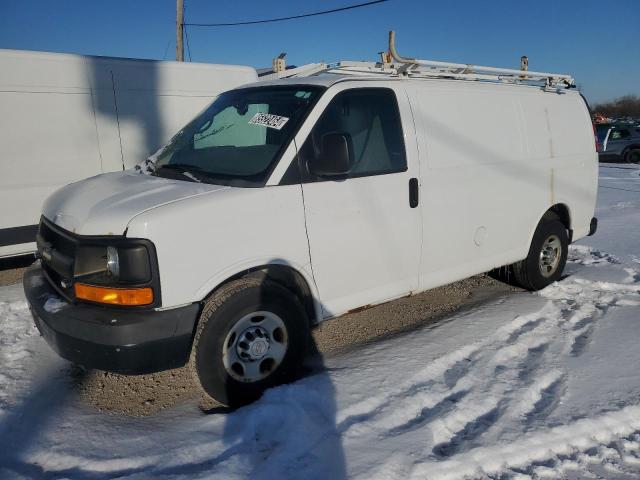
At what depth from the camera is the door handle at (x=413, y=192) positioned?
12.5 ft

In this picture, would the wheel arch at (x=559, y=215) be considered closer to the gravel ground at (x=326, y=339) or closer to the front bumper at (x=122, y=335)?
the gravel ground at (x=326, y=339)

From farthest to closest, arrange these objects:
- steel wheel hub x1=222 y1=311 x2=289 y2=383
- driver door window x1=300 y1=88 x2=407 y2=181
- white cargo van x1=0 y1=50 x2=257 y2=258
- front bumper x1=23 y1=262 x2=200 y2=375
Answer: white cargo van x1=0 y1=50 x2=257 y2=258
driver door window x1=300 y1=88 x2=407 y2=181
steel wheel hub x1=222 y1=311 x2=289 y2=383
front bumper x1=23 y1=262 x2=200 y2=375

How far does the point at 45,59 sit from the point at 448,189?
481 cm

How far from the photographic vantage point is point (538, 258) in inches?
201

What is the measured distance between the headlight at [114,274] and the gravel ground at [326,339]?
90cm

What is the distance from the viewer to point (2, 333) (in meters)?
4.29

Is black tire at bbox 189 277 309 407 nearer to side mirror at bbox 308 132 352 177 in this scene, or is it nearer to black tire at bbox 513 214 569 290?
side mirror at bbox 308 132 352 177

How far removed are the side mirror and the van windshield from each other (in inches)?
9.1

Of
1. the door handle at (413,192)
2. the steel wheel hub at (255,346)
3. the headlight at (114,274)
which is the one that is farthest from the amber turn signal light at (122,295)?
the door handle at (413,192)

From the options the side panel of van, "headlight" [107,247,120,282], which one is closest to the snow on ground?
the side panel of van

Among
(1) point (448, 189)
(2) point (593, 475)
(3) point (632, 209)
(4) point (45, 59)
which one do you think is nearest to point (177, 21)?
(4) point (45, 59)

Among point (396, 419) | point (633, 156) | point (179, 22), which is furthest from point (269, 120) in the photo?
point (633, 156)

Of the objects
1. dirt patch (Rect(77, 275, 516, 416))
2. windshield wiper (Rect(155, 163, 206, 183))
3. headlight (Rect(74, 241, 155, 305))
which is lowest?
dirt patch (Rect(77, 275, 516, 416))

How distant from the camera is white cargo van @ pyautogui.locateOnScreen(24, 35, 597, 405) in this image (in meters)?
2.83
